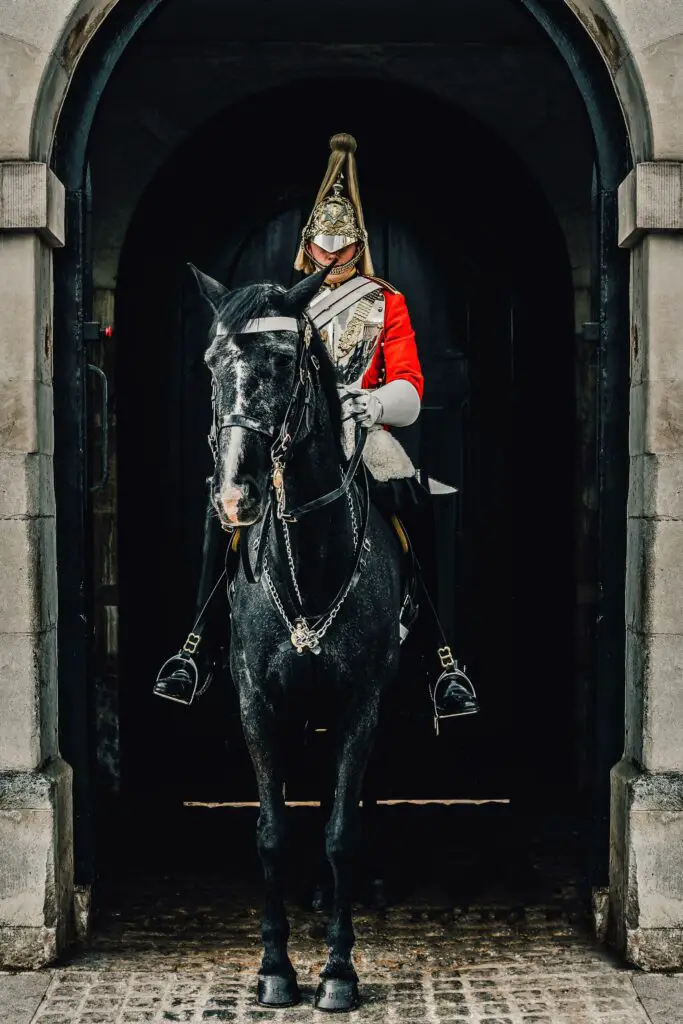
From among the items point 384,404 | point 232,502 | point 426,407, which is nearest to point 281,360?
point 232,502

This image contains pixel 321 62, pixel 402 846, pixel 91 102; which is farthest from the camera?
pixel 321 62

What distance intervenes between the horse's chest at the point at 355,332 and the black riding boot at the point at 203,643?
943mm

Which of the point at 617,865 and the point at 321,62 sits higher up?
the point at 321,62

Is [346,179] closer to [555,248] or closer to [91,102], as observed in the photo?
[91,102]

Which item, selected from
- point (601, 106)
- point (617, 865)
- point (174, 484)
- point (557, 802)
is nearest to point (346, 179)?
point (601, 106)

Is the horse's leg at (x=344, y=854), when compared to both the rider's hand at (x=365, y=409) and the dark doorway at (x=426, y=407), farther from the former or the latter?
the dark doorway at (x=426, y=407)

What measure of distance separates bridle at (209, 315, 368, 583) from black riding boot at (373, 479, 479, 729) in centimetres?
82

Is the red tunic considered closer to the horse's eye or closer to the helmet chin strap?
the helmet chin strap

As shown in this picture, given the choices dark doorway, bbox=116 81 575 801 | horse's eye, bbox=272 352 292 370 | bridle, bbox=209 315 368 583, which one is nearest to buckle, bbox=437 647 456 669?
bridle, bbox=209 315 368 583

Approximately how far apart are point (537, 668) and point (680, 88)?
399cm

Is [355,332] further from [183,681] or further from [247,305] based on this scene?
[183,681]

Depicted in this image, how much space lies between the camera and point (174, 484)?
8711 millimetres

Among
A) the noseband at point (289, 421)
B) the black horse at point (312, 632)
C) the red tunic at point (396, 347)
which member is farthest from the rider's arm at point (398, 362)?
the noseband at point (289, 421)

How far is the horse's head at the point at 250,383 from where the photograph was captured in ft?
15.5
